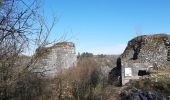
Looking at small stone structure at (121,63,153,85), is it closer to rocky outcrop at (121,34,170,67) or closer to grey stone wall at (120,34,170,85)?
grey stone wall at (120,34,170,85)

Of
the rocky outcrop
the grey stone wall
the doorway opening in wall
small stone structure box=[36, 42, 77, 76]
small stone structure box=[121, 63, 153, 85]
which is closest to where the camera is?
small stone structure box=[36, 42, 77, 76]

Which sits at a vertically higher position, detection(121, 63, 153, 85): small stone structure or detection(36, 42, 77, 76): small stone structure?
detection(36, 42, 77, 76): small stone structure

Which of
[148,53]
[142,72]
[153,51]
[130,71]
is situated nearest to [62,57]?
[130,71]

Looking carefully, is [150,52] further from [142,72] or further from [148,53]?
[142,72]

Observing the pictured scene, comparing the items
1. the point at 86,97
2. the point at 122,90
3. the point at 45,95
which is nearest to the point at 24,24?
the point at 45,95

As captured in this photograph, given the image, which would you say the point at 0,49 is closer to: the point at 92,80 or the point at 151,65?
the point at 92,80

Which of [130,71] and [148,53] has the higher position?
[148,53]

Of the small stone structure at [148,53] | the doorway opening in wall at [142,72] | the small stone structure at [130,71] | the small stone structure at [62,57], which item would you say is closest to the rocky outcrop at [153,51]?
the small stone structure at [148,53]

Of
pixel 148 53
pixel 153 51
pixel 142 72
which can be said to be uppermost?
pixel 153 51

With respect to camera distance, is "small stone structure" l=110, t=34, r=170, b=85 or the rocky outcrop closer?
"small stone structure" l=110, t=34, r=170, b=85

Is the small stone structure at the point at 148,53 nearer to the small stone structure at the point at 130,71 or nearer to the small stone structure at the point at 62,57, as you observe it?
the small stone structure at the point at 130,71

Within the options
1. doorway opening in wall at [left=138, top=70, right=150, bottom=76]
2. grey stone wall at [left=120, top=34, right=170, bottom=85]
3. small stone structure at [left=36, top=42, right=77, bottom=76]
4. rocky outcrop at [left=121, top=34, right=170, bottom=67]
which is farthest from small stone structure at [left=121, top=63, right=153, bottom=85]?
small stone structure at [left=36, top=42, right=77, bottom=76]

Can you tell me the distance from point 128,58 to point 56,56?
15.9 ft

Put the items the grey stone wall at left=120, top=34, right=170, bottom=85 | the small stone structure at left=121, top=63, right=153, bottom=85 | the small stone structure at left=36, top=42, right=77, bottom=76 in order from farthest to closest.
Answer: the grey stone wall at left=120, top=34, right=170, bottom=85 < the small stone structure at left=121, top=63, right=153, bottom=85 < the small stone structure at left=36, top=42, right=77, bottom=76
